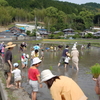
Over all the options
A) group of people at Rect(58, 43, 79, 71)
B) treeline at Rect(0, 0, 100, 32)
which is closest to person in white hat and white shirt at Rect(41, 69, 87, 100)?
group of people at Rect(58, 43, 79, 71)

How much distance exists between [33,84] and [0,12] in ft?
334

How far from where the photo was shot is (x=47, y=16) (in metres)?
130

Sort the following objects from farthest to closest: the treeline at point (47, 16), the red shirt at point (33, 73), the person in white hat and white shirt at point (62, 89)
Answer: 1. the treeline at point (47, 16)
2. the red shirt at point (33, 73)
3. the person in white hat and white shirt at point (62, 89)

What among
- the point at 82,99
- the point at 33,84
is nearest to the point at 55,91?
the point at 82,99

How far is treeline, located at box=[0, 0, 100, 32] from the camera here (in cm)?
9756

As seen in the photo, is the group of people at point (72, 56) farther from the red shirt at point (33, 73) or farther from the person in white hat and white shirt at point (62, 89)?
the person in white hat and white shirt at point (62, 89)

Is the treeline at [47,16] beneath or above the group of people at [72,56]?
above

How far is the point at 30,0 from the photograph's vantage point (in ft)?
518

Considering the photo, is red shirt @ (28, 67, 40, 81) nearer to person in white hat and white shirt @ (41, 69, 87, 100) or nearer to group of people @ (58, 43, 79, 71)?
person in white hat and white shirt @ (41, 69, 87, 100)

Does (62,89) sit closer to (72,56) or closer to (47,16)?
(72,56)

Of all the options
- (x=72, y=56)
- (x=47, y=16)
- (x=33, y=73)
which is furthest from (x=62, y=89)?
(x=47, y=16)

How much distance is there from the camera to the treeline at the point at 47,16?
9756 centimetres

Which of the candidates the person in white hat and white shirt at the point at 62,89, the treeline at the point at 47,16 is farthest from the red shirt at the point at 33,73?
the treeline at the point at 47,16

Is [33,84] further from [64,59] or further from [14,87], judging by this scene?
[64,59]
